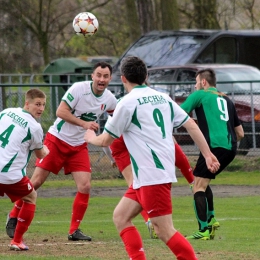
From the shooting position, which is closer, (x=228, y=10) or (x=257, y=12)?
(x=228, y=10)

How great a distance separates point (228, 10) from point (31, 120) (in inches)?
1120

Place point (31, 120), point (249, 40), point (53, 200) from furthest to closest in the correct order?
point (249, 40) < point (53, 200) < point (31, 120)

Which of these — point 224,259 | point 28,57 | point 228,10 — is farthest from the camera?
point 228,10

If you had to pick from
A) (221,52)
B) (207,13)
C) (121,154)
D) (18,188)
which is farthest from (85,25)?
(207,13)

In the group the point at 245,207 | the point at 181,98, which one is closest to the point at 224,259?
the point at 245,207

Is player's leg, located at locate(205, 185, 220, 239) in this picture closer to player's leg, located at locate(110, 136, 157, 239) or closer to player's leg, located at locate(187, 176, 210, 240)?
player's leg, located at locate(187, 176, 210, 240)

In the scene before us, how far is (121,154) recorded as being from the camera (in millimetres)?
10234

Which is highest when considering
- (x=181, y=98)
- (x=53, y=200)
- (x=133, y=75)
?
(x=133, y=75)

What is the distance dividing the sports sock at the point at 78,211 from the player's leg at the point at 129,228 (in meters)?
2.78

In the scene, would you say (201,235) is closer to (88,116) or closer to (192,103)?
(192,103)

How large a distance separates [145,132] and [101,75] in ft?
10.5

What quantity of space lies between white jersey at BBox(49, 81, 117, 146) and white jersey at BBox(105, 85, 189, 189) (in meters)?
3.21

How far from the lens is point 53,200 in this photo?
14.6 metres

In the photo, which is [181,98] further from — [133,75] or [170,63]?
[133,75]
